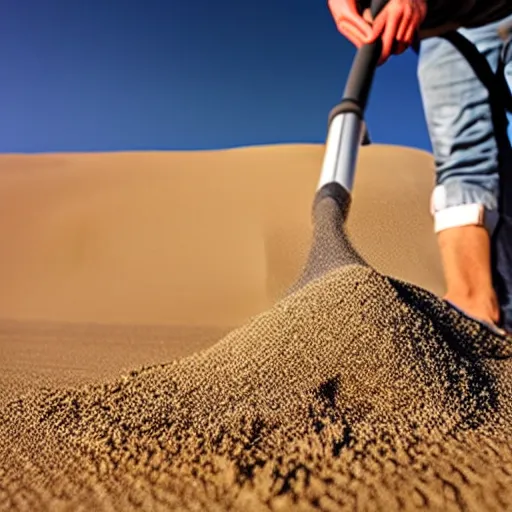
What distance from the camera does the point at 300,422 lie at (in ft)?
1.63

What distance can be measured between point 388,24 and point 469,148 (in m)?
0.32

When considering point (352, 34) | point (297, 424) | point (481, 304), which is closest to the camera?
point (297, 424)

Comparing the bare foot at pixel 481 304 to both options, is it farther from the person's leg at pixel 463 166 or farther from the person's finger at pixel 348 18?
the person's finger at pixel 348 18

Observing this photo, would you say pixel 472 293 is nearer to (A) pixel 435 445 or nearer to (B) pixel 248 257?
(A) pixel 435 445

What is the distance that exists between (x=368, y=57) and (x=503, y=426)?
846mm

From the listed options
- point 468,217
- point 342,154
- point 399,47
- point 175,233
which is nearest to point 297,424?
point 342,154

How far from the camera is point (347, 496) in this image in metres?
0.40

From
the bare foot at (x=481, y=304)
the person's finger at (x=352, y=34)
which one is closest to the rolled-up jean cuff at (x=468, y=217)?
the bare foot at (x=481, y=304)

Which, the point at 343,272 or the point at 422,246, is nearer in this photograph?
the point at 343,272

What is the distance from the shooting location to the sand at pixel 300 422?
412mm

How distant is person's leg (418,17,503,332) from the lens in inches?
46.5

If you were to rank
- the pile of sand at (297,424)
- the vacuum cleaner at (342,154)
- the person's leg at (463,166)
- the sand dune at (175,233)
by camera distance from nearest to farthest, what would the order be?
the pile of sand at (297,424), the vacuum cleaner at (342,154), the person's leg at (463,166), the sand dune at (175,233)

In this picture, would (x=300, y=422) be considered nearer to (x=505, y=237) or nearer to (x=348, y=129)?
(x=348, y=129)

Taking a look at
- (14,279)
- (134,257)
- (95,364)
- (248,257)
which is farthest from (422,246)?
(95,364)
